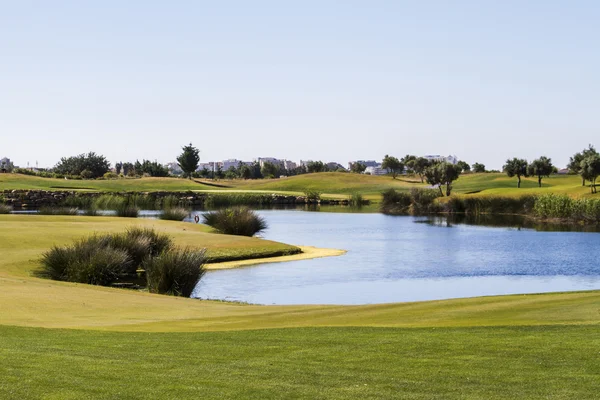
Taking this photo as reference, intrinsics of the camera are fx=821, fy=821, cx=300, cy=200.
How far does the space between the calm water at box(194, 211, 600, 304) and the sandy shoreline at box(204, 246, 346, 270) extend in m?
0.87

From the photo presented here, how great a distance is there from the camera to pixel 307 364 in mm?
11297

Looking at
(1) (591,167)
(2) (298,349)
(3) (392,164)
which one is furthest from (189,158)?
(2) (298,349)

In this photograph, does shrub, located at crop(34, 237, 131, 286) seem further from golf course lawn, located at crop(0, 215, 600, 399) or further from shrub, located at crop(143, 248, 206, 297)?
golf course lawn, located at crop(0, 215, 600, 399)

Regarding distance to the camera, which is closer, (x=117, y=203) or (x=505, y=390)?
(x=505, y=390)

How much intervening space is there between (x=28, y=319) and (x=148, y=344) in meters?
4.72

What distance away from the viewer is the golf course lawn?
953 centimetres

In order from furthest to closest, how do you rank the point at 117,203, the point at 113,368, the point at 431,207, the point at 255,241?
1. the point at 431,207
2. the point at 117,203
3. the point at 255,241
4. the point at 113,368

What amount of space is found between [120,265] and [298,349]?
705 inches

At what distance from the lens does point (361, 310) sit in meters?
19.1

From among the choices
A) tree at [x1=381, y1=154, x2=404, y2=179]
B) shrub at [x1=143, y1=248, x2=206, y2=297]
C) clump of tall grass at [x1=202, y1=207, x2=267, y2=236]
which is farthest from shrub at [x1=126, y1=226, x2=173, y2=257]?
tree at [x1=381, y1=154, x2=404, y2=179]

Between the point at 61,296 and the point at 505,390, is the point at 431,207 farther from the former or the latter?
the point at 505,390

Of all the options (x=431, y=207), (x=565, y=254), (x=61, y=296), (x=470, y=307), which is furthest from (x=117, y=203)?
(x=470, y=307)

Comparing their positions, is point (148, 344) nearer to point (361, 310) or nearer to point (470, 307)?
point (361, 310)

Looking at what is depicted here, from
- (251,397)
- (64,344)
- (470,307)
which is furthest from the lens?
(470,307)
